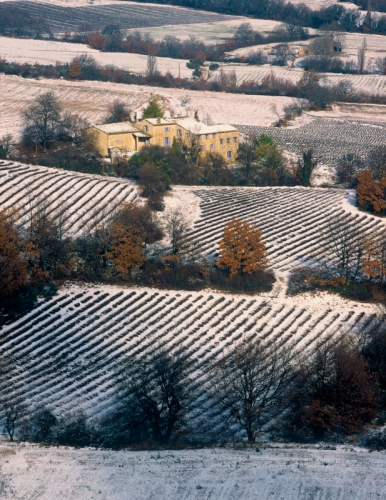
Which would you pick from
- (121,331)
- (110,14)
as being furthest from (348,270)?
(110,14)

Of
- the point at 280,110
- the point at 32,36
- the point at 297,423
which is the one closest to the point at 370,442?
the point at 297,423

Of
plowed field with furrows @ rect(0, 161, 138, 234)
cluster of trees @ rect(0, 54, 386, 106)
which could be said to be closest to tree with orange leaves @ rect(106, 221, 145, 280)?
plowed field with furrows @ rect(0, 161, 138, 234)

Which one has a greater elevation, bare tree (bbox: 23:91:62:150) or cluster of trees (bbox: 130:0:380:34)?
cluster of trees (bbox: 130:0:380:34)

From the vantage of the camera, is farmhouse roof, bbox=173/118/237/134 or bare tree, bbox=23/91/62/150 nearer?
bare tree, bbox=23/91/62/150

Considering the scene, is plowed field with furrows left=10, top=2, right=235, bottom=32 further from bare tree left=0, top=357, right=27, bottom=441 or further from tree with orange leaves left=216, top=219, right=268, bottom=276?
bare tree left=0, top=357, right=27, bottom=441

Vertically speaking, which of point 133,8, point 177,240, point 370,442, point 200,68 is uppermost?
point 133,8

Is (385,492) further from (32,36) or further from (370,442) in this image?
(32,36)
